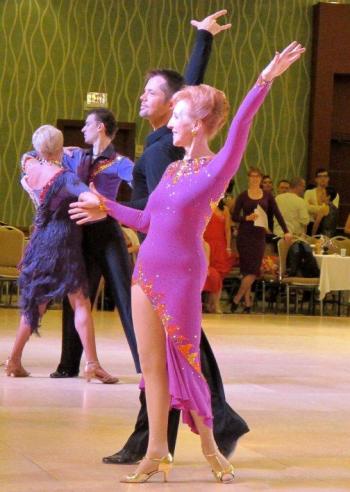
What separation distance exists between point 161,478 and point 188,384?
361 mm

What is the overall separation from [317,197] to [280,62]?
11.1 m

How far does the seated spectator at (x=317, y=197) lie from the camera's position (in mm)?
14219

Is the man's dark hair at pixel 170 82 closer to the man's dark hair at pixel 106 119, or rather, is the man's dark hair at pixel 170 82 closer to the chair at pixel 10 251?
the man's dark hair at pixel 106 119

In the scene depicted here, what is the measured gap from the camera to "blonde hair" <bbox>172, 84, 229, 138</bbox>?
11.6ft

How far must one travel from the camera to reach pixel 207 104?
3.54 m

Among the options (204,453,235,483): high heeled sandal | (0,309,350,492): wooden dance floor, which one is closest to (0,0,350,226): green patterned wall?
(0,309,350,492): wooden dance floor

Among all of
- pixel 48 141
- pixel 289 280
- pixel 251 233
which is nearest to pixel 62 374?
pixel 48 141

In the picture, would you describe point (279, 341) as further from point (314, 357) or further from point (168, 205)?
point (168, 205)

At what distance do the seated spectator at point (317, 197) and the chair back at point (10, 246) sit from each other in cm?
446

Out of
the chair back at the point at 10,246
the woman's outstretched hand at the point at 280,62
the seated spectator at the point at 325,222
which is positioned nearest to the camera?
the woman's outstretched hand at the point at 280,62

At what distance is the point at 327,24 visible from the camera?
52.9 feet

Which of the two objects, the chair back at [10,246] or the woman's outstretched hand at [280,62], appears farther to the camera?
the chair back at [10,246]

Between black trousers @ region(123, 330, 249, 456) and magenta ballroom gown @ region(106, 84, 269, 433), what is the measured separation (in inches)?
10.6

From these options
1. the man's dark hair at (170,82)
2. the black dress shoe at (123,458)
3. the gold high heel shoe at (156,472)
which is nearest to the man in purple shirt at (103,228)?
the man's dark hair at (170,82)
